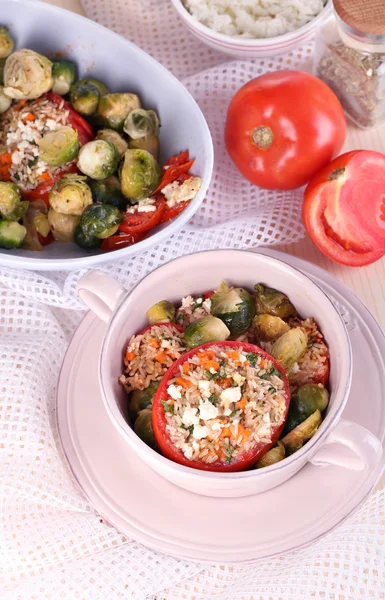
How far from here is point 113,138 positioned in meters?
1.60

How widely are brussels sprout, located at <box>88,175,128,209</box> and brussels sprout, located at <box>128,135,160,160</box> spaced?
86 mm

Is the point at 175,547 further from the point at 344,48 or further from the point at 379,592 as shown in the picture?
the point at 344,48

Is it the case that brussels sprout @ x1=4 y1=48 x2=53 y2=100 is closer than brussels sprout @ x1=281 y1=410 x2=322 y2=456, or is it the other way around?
brussels sprout @ x1=281 y1=410 x2=322 y2=456

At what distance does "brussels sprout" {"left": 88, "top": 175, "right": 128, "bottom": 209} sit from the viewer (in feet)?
5.07

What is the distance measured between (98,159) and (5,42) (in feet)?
1.22

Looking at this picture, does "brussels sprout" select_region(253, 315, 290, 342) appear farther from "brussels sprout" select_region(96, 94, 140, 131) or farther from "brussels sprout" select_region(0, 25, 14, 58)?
"brussels sprout" select_region(0, 25, 14, 58)

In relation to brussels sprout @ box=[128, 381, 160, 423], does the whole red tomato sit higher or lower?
higher

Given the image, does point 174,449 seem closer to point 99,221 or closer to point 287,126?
point 99,221

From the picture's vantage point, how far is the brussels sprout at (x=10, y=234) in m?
1.48

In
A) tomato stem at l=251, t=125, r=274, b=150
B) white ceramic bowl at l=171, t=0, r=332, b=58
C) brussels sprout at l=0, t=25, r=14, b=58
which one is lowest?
brussels sprout at l=0, t=25, r=14, b=58

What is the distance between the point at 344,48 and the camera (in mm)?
1595

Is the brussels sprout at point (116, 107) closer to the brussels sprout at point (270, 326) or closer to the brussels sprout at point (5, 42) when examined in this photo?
the brussels sprout at point (5, 42)

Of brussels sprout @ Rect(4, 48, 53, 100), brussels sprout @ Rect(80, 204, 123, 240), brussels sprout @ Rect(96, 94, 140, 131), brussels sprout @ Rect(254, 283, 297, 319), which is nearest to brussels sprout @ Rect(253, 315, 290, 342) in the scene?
brussels sprout @ Rect(254, 283, 297, 319)

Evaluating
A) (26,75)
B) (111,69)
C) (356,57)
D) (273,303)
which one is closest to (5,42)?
(26,75)
